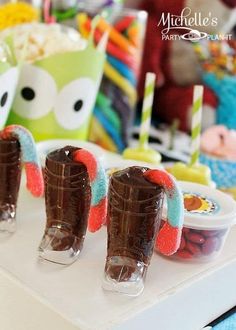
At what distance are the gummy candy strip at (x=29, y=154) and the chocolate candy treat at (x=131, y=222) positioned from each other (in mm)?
112

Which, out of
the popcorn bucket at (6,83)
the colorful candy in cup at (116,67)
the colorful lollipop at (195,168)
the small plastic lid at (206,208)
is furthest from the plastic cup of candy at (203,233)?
the colorful candy in cup at (116,67)

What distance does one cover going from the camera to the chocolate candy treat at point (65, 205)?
0.53m

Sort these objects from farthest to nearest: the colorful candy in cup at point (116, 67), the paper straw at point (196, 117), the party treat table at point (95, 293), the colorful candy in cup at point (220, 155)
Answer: the colorful candy in cup at point (116, 67), the colorful candy in cup at point (220, 155), the paper straw at point (196, 117), the party treat table at point (95, 293)

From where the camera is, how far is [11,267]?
1.77ft

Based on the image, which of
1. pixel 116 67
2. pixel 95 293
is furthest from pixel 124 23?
pixel 95 293

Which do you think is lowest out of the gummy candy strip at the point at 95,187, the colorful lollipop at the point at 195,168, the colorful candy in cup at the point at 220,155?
the colorful candy in cup at the point at 220,155

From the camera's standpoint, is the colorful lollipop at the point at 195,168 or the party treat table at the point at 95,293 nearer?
the party treat table at the point at 95,293

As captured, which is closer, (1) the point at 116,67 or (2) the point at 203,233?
(2) the point at 203,233

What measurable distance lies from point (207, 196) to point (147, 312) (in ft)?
0.58

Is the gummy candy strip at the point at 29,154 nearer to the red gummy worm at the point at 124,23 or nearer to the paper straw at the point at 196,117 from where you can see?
the paper straw at the point at 196,117

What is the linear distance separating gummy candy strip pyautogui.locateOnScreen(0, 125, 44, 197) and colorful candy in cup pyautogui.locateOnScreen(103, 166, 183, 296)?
0.11 metres

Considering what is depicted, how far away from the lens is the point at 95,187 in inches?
20.9

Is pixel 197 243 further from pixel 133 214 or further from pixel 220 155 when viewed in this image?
pixel 220 155

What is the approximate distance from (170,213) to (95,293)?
9 cm
